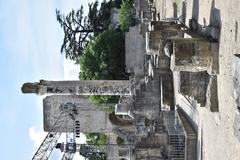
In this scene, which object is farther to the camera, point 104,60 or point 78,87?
point 104,60

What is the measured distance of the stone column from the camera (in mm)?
18922

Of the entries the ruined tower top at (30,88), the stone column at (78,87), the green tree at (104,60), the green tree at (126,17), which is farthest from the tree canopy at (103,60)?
the ruined tower top at (30,88)

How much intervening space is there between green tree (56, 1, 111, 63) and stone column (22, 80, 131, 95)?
2175cm

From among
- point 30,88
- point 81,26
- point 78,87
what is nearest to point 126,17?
point 81,26

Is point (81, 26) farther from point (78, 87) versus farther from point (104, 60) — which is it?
point (78, 87)

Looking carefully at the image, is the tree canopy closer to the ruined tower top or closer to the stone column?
the stone column

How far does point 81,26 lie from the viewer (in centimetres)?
4284

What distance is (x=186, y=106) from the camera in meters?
14.9

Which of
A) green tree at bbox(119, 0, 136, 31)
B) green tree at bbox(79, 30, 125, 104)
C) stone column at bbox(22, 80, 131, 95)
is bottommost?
green tree at bbox(79, 30, 125, 104)

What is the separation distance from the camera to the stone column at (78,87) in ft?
62.1

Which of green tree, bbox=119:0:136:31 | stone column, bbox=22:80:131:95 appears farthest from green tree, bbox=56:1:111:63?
stone column, bbox=22:80:131:95

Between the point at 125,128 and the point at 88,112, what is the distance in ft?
8.59

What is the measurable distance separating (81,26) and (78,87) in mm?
23571

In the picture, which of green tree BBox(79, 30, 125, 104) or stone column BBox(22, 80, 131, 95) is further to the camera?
green tree BBox(79, 30, 125, 104)
